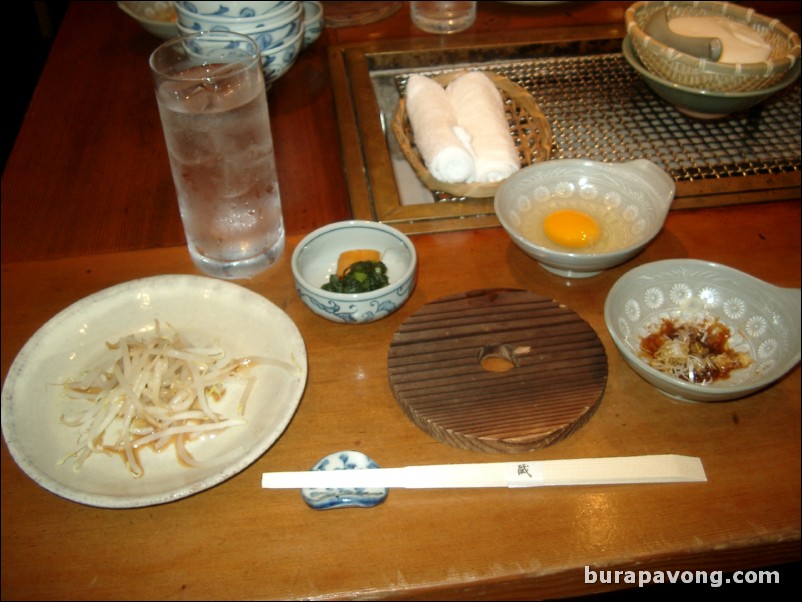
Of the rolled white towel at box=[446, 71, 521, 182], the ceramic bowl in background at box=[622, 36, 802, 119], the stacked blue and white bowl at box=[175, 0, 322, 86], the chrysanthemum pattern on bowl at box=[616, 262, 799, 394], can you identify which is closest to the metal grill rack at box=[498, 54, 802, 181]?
the ceramic bowl in background at box=[622, 36, 802, 119]

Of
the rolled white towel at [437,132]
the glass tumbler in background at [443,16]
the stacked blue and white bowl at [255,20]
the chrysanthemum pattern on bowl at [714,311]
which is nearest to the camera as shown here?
the chrysanthemum pattern on bowl at [714,311]

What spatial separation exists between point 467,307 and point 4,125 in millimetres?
3100

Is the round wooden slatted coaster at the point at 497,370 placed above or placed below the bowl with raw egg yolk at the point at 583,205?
below

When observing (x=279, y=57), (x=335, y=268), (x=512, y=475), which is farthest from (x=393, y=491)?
(x=279, y=57)

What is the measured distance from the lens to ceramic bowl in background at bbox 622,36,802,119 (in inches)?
63.9

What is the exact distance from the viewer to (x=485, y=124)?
160 centimetres

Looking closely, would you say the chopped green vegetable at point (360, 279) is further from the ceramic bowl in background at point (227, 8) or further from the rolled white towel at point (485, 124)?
the ceramic bowl in background at point (227, 8)

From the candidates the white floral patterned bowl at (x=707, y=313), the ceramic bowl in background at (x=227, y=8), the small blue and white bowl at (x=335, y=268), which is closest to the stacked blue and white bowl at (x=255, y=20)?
the ceramic bowl in background at (x=227, y=8)

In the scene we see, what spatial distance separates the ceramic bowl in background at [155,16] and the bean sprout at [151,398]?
4.39ft

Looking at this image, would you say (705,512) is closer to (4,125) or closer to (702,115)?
(702,115)

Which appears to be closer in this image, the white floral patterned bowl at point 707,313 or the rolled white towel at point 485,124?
the white floral patterned bowl at point 707,313

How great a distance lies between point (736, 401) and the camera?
113 centimetres

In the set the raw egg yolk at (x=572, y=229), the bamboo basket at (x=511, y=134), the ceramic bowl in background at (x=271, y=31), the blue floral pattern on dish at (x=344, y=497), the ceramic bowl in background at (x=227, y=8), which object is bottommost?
the blue floral pattern on dish at (x=344, y=497)

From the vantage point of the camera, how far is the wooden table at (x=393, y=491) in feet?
2.99
